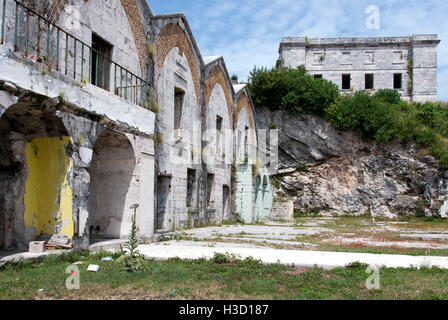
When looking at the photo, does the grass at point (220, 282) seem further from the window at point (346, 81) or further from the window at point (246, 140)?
the window at point (346, 81)

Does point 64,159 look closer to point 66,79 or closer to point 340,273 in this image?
point 66,79

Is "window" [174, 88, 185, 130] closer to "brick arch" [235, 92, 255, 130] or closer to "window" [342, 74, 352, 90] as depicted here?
"brick arch" [235, 92, 255, 130]

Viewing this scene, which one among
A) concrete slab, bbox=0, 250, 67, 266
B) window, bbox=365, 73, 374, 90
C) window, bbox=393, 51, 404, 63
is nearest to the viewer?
concrete slab, bbox=0, 250, 67, 266

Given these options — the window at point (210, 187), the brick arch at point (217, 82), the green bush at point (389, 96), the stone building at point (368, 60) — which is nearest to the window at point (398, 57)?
the stone building at point (368, 60)

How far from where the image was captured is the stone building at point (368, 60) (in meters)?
33.9

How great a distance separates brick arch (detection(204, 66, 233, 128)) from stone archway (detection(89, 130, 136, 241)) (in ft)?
23.2

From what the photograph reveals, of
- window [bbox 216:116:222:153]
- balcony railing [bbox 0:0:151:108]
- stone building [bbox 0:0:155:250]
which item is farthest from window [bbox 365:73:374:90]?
stone building [bbox 0:0:155:250]

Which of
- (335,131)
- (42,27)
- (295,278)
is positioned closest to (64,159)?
(42,27)

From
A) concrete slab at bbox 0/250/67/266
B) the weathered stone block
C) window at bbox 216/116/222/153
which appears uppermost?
window at bbox 216/116/222/153

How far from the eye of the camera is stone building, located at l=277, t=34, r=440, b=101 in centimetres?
3391

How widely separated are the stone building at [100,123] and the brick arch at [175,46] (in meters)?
0.04

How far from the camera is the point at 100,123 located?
8.30 m

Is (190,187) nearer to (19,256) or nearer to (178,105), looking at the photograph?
(178,105)
